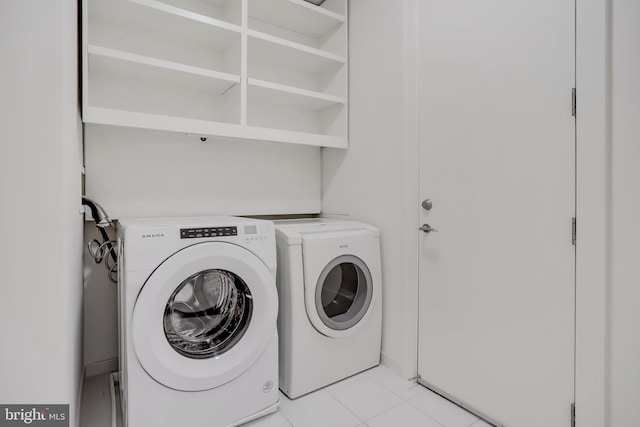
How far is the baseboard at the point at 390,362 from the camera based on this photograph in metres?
1.94

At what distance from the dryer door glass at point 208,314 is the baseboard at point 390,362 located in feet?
3.11

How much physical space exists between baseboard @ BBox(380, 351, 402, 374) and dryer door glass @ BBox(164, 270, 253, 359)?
948mm

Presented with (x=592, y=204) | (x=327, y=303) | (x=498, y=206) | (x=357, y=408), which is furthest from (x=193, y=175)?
(x=592, y=204)

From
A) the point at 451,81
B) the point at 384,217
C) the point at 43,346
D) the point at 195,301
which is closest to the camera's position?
the point at 43,346

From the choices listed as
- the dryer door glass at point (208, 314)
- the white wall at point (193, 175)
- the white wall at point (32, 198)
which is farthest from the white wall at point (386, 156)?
the white wall at point (32, 198)

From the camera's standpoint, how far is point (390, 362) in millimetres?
1993

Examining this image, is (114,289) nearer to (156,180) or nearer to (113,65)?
(156,180)

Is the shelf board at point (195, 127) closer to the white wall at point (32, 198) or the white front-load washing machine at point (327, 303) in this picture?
the white front-load washing machine at point (327, 303)

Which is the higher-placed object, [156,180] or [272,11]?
[272,11]

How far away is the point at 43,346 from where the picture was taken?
2.98ft

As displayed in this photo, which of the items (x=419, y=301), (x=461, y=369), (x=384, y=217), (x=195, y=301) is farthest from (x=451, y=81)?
(x=195, y=301)

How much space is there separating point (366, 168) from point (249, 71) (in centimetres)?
100

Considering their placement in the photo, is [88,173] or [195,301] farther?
[88,173]

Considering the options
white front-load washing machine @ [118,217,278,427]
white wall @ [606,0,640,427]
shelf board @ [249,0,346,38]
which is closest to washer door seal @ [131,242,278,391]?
white front-load washing machine @ [118,217,278,427]
